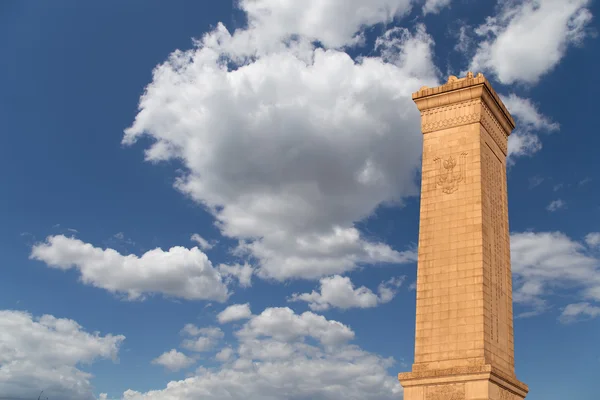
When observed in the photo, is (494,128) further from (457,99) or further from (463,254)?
(463,254)

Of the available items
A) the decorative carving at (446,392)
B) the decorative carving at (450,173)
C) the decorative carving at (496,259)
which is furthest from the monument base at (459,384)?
the decorative carving at (450,173)

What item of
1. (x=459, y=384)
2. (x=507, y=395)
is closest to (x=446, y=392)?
(x=459, y=384)

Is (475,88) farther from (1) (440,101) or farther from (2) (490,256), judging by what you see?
(2) (490,256)

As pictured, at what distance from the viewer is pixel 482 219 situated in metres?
32.8

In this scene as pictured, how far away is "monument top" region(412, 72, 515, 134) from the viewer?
35.2 m

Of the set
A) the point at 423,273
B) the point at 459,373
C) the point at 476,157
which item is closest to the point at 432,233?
the point at 423,273

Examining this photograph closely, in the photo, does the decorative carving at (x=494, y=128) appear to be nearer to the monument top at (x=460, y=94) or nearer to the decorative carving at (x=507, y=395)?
the monument top at (x=460, y=94)

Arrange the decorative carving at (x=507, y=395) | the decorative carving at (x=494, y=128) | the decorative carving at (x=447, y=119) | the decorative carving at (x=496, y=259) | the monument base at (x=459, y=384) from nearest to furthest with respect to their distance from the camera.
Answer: the monument base at (x=459, y=384), the decorative carving at (x=507, y=395), the decorative carving at (x=496, y=259), the decorative carving at (x=447, y=119), the decorative carving at (x=494, y=128)

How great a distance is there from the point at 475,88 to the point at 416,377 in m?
16.1

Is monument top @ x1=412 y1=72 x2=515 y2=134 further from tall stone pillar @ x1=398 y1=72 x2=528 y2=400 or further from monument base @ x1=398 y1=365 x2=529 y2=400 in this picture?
monument base @ x1=398 y1=365 x2=529 y2=400

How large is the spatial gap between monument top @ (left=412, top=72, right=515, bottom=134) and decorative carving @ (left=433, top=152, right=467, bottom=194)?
136 inches

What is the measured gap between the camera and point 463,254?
107 feet

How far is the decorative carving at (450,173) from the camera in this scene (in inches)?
1355

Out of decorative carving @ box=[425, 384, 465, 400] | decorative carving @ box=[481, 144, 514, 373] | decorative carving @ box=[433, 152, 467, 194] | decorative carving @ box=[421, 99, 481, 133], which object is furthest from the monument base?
decorative carving @ box=[421, 99, 481, 133]
